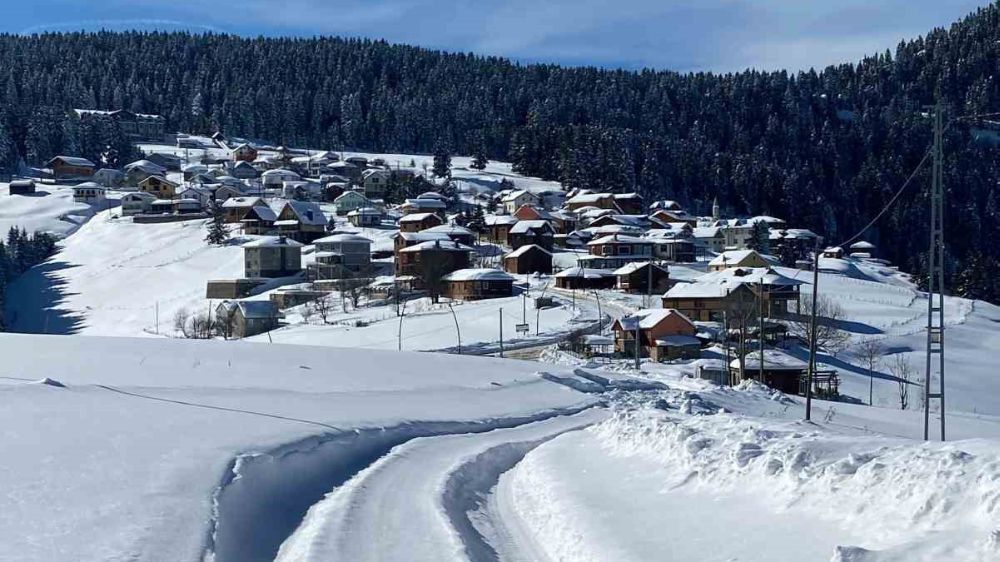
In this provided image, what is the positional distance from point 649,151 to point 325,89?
72979 millimetres

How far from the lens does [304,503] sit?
1386 centimetres

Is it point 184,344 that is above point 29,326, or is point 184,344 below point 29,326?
above

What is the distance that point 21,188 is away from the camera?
119m

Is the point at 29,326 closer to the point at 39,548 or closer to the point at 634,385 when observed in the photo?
the point at 634,385

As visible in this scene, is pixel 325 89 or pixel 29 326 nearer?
pixel 29 326

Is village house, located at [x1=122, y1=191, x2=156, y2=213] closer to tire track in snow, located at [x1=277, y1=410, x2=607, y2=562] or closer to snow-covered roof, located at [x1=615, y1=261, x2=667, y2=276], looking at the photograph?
snow-covered roof, located at [x1=615, y1=261, x2=667, y2=276]

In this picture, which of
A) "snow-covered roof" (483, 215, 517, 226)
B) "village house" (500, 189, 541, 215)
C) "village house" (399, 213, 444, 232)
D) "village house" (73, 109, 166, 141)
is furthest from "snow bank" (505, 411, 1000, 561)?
"village house" (73, 109, 166, 141)

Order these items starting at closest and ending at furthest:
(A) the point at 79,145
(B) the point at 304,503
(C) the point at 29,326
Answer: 1. (B) the point at 304,503
2. (C) the point at 29,326
3. (A) the point at 79,145

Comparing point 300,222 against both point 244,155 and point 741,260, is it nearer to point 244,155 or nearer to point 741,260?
point 741,260

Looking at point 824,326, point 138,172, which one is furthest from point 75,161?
point 824,326

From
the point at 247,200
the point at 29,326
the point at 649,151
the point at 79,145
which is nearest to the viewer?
the point at 29,326

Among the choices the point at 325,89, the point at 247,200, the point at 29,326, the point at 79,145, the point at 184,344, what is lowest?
the point at 29,326

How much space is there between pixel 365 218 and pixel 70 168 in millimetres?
54104

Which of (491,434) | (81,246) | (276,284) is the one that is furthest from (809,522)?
(81,246)
